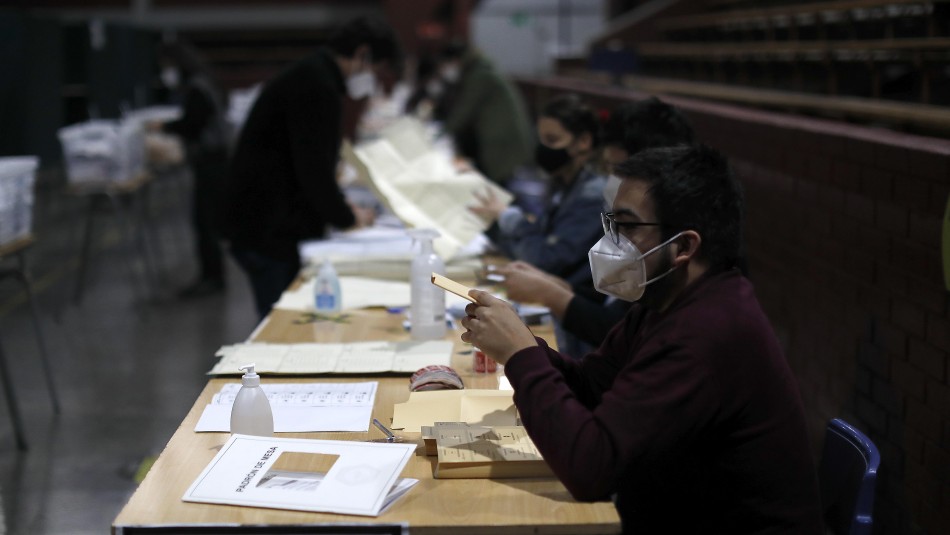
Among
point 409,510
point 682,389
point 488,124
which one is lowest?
point 409,510

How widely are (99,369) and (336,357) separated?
3.19 meters

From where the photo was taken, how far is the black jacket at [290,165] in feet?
11.9

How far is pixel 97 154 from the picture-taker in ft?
20.1

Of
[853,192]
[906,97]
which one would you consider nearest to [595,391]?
[853,192]

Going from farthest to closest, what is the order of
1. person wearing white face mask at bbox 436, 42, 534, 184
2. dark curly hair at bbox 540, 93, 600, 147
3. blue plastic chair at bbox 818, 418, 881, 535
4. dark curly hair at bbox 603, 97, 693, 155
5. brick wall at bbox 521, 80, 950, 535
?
person wearing white face mask at bbox 436, 42, 534, 184, dark curly hair at bbox 540, 93, 600, 147, dark curly hair at bbox 603, 97, 693, 155, brick wall at bbox 521, 80, 950, 535, blue plastic chair at bbox 818, 418, 881, 535

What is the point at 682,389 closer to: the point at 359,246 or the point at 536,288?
the point at 536,288

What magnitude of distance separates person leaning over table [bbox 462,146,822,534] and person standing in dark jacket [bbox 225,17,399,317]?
1.94m

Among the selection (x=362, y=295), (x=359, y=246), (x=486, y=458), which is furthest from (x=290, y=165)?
(x=486, y=458)

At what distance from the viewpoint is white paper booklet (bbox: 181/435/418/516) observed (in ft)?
5.57

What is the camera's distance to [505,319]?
6.07 ft

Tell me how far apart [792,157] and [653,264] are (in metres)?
2.23

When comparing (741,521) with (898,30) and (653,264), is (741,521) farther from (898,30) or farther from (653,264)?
(898,30)

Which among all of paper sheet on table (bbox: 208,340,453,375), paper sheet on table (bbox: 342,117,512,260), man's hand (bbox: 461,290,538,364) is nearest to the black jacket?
paper sheet on table (bbox: 342,117,512,260)

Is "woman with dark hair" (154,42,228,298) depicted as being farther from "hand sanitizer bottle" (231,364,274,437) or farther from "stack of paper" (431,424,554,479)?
"stack of paper" (431,424,554,479)
